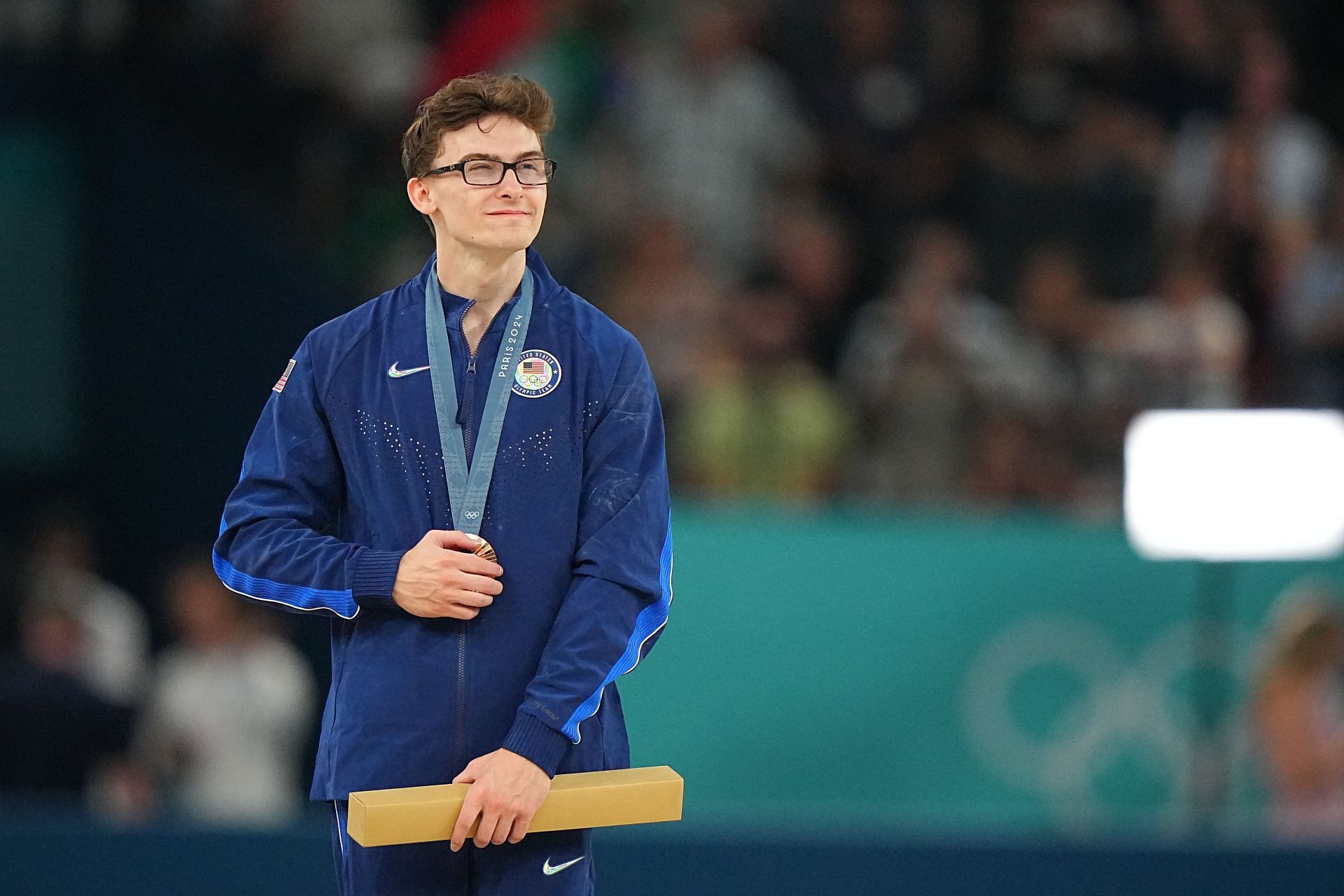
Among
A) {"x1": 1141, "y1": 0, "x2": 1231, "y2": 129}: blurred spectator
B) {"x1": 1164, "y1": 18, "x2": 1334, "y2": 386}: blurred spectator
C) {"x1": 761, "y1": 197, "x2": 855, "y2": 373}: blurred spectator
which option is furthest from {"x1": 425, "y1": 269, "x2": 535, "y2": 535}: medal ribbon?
{"x1": 1141, "y1": 0, "x2": 1231, "y2": 129}: blurred spectator

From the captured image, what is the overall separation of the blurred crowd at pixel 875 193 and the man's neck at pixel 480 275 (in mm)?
4104

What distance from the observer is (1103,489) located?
7055mm

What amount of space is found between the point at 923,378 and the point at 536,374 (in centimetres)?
449

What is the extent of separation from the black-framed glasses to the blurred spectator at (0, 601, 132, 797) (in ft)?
14.8

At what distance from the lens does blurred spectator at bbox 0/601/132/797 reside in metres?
6.73

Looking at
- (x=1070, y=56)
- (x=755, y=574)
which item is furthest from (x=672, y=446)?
(x=1070, y=56)

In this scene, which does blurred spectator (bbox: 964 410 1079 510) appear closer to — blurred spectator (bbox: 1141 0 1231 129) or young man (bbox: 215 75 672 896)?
blurred spectator (bbox: 1141 0 1231 129)

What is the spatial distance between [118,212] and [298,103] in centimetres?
105

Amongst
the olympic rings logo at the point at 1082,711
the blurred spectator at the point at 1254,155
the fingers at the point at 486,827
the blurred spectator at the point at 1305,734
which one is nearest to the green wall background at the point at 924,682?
the olympic rings logo at the point at 1082,711

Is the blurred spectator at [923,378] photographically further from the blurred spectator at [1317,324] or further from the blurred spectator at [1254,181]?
the blurred spectator at [1317,324]

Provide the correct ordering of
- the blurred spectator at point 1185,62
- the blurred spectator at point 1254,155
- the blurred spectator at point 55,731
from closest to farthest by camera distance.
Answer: the blurred spectator at point 55,731, the blurred spectator at point 1254,155, the blurred spectator at point 1185,62

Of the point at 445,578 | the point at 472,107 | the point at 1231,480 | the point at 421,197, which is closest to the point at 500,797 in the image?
the point at 445,578

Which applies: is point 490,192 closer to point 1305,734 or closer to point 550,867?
point 550,867

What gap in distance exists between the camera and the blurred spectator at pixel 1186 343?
22.7 feet
